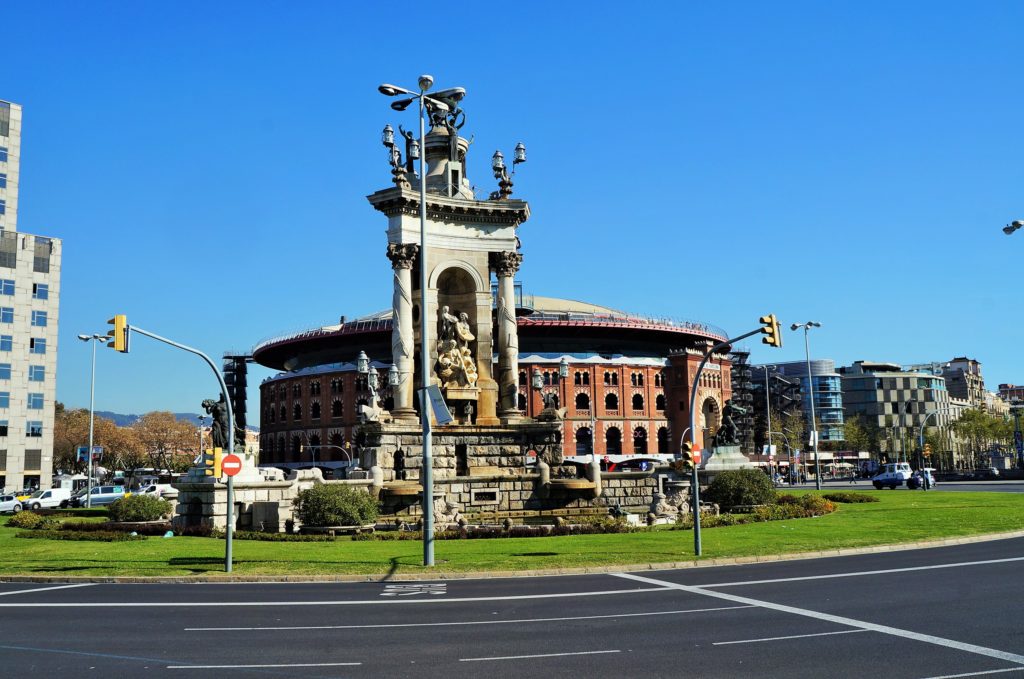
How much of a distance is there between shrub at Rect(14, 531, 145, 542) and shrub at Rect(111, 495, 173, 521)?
2.59m

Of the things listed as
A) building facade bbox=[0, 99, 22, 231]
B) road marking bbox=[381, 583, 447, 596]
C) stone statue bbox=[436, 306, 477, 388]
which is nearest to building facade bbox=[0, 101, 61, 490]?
building facade bbox=[0, 99, 22, 231]

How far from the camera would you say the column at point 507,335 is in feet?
133

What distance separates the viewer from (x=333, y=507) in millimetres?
28969

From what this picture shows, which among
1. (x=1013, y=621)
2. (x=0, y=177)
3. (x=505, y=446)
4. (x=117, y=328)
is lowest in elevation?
(x=1013, y=621)

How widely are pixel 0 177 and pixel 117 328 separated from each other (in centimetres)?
7153

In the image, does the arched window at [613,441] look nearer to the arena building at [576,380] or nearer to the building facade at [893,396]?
the arena building at [576,380]

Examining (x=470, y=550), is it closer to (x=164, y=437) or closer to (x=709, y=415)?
(x=709, y=415)

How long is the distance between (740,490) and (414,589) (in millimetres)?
19964

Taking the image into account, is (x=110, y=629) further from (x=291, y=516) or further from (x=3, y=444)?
(x=3, y=444)

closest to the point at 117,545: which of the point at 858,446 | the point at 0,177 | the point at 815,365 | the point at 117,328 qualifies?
the point at 117,328

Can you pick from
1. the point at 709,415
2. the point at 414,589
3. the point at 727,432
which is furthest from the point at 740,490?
the point at 709,415

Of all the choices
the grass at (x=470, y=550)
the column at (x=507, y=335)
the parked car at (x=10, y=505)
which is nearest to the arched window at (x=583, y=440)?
the parked car at (x=10, y=505)

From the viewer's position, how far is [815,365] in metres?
155

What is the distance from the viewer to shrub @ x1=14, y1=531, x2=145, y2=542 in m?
28.7
